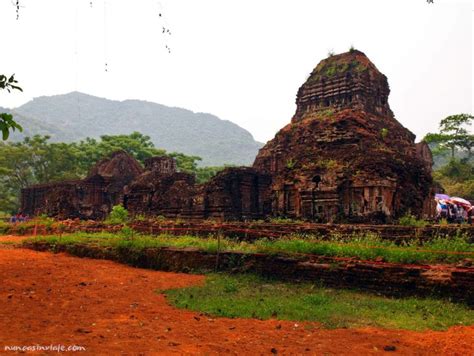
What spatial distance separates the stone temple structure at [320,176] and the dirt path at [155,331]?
1123cm

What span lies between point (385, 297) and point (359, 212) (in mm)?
9486

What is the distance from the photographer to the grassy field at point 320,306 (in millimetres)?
5609

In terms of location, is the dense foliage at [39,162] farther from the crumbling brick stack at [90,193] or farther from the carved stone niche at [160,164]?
the carved stone niche at [160,164]

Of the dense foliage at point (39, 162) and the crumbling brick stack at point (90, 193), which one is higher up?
the dense foliage at point (39, 162)

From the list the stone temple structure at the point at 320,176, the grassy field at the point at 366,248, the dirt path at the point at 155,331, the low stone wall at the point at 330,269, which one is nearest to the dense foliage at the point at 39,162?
the stone temple structure at the point at 320,176

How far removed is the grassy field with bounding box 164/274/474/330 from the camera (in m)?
5.61

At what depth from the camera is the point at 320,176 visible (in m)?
17.5

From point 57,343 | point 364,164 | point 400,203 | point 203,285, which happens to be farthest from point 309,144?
point 57,343

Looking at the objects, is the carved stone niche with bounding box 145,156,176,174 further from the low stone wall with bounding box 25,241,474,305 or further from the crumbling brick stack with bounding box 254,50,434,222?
the low stone wall with bounding box 25,241,474,305

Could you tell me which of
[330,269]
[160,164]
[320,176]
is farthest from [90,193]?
[330,269]

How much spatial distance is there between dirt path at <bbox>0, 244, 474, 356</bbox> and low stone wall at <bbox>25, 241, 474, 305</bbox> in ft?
5.01

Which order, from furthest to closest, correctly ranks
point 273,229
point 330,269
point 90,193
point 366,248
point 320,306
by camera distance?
point 90,193 → point 273,229 → point 366,248 → point 330,269 → point 320,306

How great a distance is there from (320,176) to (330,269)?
32.6 ft

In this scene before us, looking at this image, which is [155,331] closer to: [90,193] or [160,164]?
[160,164]
